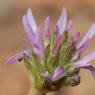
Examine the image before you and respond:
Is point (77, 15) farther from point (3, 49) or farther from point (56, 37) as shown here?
point (56, 37)

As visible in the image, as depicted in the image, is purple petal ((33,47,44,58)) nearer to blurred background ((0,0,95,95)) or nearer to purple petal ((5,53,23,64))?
purple petal ((5,53,23,64))

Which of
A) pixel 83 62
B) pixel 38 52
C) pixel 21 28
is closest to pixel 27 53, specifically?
pixel 38 52

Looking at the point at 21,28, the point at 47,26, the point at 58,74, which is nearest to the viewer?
the point at 58,74

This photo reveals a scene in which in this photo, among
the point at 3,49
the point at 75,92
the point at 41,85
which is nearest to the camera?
the point at 41,85

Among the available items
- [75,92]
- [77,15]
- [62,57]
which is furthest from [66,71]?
[77,15]

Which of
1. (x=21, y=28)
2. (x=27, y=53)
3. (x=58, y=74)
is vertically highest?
(x=21, y=28)

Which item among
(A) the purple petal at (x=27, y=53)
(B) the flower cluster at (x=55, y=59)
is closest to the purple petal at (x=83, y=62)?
(B) the flower cluster at (x=55, y=59)

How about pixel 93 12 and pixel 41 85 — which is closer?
pixel 41 85

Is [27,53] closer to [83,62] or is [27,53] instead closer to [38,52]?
[38,52]
